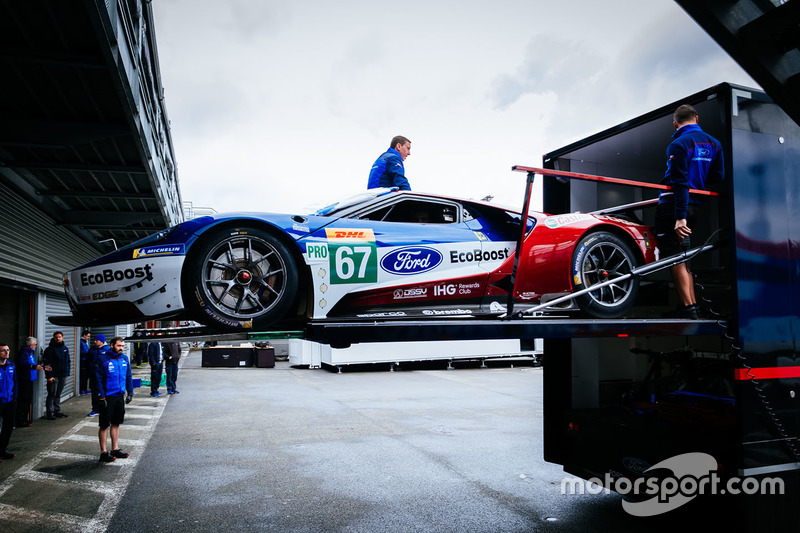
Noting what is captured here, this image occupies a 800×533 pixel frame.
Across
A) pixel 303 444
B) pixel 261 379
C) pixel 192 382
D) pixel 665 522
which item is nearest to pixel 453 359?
pixel 261 379

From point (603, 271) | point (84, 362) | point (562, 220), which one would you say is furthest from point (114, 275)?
point (84, 362)

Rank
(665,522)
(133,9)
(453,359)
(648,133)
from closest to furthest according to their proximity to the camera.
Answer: (665,522)
(648,133)
(133,9)
(453,359)

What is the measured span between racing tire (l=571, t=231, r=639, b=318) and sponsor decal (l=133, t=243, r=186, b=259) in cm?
302

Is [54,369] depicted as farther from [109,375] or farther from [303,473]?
[303,473]

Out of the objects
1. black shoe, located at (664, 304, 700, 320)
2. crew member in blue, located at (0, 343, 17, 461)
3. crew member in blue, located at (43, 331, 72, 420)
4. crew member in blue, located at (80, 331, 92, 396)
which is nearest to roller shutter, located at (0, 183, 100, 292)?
crew member in blue, located at (43, 331, 72, 420)

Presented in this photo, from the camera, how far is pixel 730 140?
4258 millimetres

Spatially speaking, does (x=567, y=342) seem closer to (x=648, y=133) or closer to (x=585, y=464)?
(x=585, y=464)

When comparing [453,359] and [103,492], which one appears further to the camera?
[453,359]

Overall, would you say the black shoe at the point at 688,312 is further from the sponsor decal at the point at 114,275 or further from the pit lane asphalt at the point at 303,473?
the sponsor decal at the point at 114,275

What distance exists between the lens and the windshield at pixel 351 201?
4470 millimetres

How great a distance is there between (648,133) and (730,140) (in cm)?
166

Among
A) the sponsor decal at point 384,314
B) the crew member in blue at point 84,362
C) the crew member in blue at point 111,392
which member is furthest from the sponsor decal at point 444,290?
the crew member in blue at point 84,362

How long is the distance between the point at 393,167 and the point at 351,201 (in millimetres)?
699

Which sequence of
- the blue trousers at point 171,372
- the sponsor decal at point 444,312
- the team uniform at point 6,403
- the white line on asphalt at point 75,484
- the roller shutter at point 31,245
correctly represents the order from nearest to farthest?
1. the sponsor decal at point 444,312
2. the white line on asphalt at point 75,484
3. the team uniform at point 6,403
4. the roller shutter at point 31,245
5. the blue trousers at point 171,372
